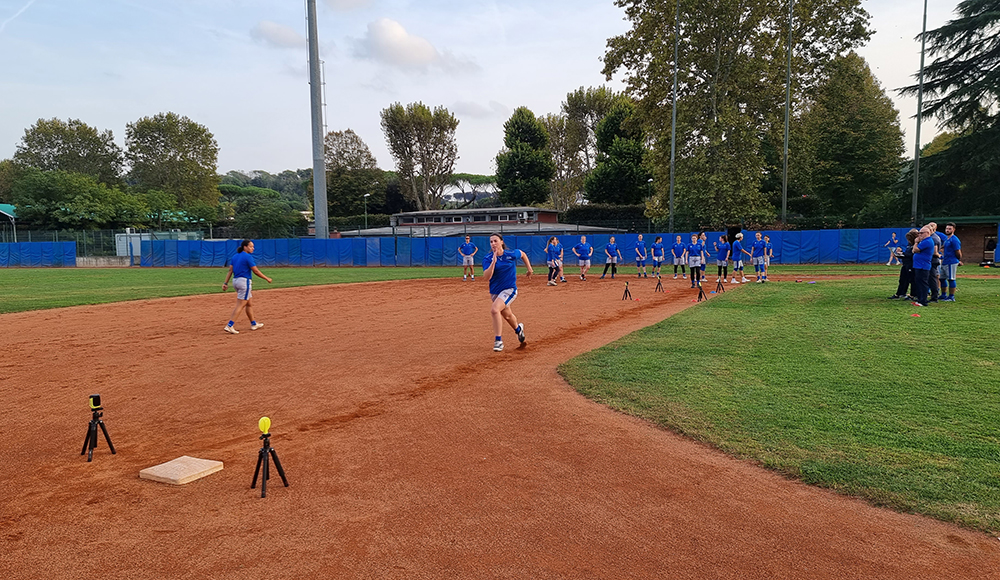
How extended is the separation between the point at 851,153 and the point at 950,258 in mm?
38385

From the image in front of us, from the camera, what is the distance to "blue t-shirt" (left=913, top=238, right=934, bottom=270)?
512 inches

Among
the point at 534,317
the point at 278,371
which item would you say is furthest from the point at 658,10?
the point at 278,371

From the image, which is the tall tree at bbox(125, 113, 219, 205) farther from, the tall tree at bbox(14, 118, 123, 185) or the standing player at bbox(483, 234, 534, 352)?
the standing player at bbox(483, 234, 534, 352)

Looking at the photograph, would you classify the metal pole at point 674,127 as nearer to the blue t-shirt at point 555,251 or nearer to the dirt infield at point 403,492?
the blue t-shirt at point 555,251

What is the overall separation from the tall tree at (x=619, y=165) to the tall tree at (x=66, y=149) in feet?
230

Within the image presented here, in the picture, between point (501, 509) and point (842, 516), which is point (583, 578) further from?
point (842, 516)

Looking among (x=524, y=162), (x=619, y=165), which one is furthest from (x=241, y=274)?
(x=524, y=162)

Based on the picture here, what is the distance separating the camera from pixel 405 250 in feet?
155

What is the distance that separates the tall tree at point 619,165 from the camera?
59.9 m

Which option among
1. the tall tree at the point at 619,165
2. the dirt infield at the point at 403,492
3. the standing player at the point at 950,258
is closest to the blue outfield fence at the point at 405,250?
the tall tree at the point at 619,165

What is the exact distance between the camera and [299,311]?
16.1 metres

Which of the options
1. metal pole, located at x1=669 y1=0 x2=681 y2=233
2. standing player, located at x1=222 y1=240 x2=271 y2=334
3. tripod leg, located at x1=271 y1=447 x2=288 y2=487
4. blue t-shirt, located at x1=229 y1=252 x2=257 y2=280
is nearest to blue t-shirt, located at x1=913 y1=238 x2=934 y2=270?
tripod leg, located at x1=271 y1=447 x2=288 y2=487

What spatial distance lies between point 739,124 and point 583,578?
38.3 meters

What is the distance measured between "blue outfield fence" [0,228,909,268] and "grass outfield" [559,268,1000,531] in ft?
84.4
